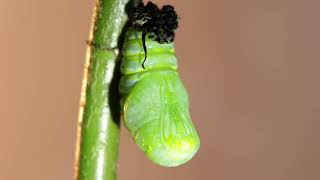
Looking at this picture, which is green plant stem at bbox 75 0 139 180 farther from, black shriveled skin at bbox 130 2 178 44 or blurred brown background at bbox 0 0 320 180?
blurred brown background at bbox 0 0 320 180

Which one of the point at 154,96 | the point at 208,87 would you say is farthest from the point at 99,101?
the point at 208,87

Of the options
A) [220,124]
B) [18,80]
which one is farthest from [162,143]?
[18,80]

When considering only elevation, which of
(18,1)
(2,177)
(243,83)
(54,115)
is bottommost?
(2,177)

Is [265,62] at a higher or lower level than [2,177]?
higher

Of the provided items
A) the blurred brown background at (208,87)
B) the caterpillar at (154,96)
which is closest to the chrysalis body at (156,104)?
the caterpillar at (154,96)

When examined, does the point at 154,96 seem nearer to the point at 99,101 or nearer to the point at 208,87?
the point at 99,101

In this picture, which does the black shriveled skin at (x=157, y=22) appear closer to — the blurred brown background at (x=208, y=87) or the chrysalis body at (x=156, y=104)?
the chrysalis body at (x=156, y=104)

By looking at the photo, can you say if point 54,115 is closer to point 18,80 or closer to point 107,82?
point 18,80
